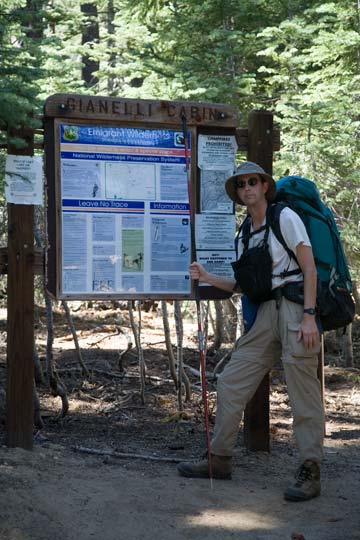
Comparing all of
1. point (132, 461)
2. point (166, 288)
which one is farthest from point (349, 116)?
point (132, 461)

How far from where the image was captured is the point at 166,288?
618 cm

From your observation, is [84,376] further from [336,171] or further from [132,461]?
[336,171]

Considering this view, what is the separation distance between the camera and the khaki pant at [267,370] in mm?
5312

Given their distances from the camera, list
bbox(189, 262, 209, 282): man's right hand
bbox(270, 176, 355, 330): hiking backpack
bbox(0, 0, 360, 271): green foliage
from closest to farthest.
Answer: bbox(270, 176, 355, 330): hiking backpack, bbox(189, 262, 209, 282): man's right hand, bbox(0, 0, 360, 271): green foliage

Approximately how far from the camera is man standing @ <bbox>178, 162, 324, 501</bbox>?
17.2 feet

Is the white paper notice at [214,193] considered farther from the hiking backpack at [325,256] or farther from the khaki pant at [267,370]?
the khaki pant at [267,370]


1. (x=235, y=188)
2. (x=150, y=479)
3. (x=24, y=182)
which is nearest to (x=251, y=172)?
(x=235, y=188)

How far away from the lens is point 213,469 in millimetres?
5711

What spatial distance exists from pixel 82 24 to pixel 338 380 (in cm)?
1129

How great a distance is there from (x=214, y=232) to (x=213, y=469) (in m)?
1.89

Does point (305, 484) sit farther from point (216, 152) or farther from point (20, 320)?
point (216, 152)

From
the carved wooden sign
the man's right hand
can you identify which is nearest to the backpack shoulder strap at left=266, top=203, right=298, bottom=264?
the man's right hand

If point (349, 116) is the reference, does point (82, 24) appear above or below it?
above

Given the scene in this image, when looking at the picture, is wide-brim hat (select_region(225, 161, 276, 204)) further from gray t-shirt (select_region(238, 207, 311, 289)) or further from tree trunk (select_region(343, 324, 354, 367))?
tree trunk (select_region(343, 324, 354, 367))
